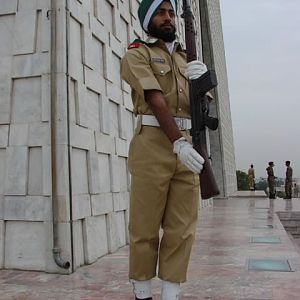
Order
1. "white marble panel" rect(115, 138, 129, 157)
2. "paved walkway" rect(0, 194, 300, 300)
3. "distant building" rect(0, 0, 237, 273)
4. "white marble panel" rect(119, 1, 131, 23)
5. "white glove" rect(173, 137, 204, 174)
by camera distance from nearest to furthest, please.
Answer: "white glove" rect(173, 137, 204, 174) → "paved walkway" rect(0, 194, 300, 300) → "distant building" rect(0, 0, 237, 273) → "white marble panel" rect(115, 138, 129, 157) → "white marble panel" rect(119, 1, 131, 23)

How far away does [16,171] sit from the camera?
2.84 m

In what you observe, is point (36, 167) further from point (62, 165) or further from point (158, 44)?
point (158, 44)

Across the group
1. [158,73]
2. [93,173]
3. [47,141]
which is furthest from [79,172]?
[158,73]

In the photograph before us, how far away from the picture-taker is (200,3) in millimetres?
15188

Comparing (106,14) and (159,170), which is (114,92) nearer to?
(106,14)

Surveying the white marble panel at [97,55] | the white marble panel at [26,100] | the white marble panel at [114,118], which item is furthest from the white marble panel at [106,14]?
the white marble panel at [26,100]

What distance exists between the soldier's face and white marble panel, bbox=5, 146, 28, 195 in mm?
1422

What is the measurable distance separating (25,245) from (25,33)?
4.65 ft

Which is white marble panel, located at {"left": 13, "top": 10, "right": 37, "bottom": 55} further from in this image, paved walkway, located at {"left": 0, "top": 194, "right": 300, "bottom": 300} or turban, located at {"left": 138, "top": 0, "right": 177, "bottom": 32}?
paved walkway, located at {"left": 0, "top": 194, "right": 300, "bottom": 300}

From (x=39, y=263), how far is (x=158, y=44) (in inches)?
65.7

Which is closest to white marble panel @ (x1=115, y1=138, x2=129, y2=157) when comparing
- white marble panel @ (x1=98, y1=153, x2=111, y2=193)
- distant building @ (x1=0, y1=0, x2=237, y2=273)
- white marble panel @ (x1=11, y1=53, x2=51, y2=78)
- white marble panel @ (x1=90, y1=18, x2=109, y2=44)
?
white marble panel @ (x1=98, y1=153, x2=111, y2=193)

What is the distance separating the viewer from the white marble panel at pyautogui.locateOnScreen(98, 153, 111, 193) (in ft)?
11.2

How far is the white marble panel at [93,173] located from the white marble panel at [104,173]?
0.35ft

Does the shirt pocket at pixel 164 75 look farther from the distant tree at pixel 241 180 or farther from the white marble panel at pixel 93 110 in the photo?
the distant tree at pixel 241 180
